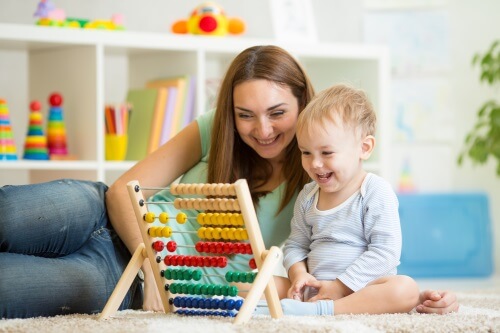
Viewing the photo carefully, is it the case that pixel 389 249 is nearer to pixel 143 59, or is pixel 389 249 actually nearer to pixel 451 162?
pixel 143 59

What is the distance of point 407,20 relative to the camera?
4.86m

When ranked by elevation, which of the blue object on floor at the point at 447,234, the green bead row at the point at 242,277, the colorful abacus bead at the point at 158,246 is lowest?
the blue object on floor at the point at 447,234

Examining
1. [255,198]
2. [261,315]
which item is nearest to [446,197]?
[255,198]

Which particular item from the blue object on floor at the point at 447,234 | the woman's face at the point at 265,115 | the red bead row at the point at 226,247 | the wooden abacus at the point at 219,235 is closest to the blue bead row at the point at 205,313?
the wooden abacus at the point at 219,235

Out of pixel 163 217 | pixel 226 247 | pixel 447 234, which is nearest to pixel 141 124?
pixel 163 217

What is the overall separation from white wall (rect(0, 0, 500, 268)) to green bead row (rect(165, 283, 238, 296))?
203 cm

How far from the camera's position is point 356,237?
1.90 m

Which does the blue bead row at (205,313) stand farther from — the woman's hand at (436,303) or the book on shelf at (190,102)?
the book on shelf at (190,102)

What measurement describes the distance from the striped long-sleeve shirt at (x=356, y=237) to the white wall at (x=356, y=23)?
6.04 feet

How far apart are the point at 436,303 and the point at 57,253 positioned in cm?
94

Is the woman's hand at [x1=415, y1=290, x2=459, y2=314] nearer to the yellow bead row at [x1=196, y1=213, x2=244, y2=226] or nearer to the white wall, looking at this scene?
the yellow bead row at [x1=196, y1=213, x2=244, y2=226]

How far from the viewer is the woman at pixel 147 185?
1.95 m

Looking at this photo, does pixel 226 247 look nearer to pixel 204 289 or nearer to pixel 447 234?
pixel 204 289

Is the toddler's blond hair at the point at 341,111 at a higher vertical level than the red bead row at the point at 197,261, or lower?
higher
